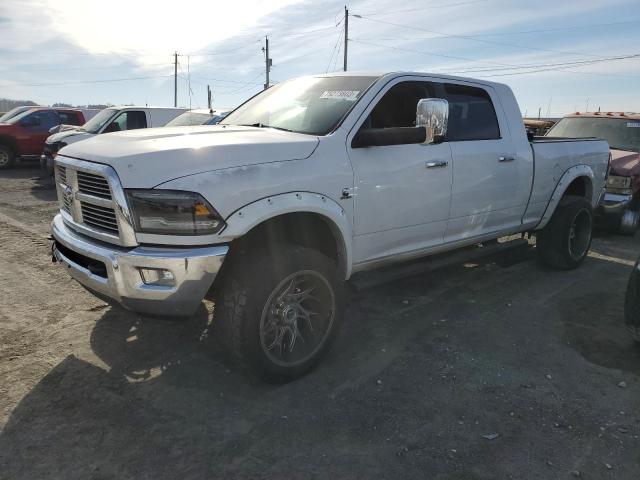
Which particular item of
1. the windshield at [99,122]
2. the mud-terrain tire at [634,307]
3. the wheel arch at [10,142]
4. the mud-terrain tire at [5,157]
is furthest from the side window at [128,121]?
the mud-terrain tire at [634,307]

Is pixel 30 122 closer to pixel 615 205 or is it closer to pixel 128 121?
pixel 128 121

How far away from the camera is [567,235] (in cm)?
577

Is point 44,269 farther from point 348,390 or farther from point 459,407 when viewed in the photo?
point 459,407

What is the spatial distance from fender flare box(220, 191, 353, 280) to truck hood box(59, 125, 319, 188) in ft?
0.82

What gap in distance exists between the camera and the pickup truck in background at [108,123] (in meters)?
11.1

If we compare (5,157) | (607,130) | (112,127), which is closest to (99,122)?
(112,127)

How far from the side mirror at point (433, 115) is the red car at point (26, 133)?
1462 centimetres

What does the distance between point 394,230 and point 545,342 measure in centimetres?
151

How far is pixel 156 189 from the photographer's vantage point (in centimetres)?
271

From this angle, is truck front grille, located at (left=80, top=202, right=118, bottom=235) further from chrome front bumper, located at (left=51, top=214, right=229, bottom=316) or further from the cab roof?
the cab roof

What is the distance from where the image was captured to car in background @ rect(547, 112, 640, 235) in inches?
302

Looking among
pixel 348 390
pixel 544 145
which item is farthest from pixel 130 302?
pixel 544 145

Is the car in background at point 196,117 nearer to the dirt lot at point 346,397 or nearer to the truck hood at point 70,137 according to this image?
the truck hood at point 70,137

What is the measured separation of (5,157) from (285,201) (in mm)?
14739
